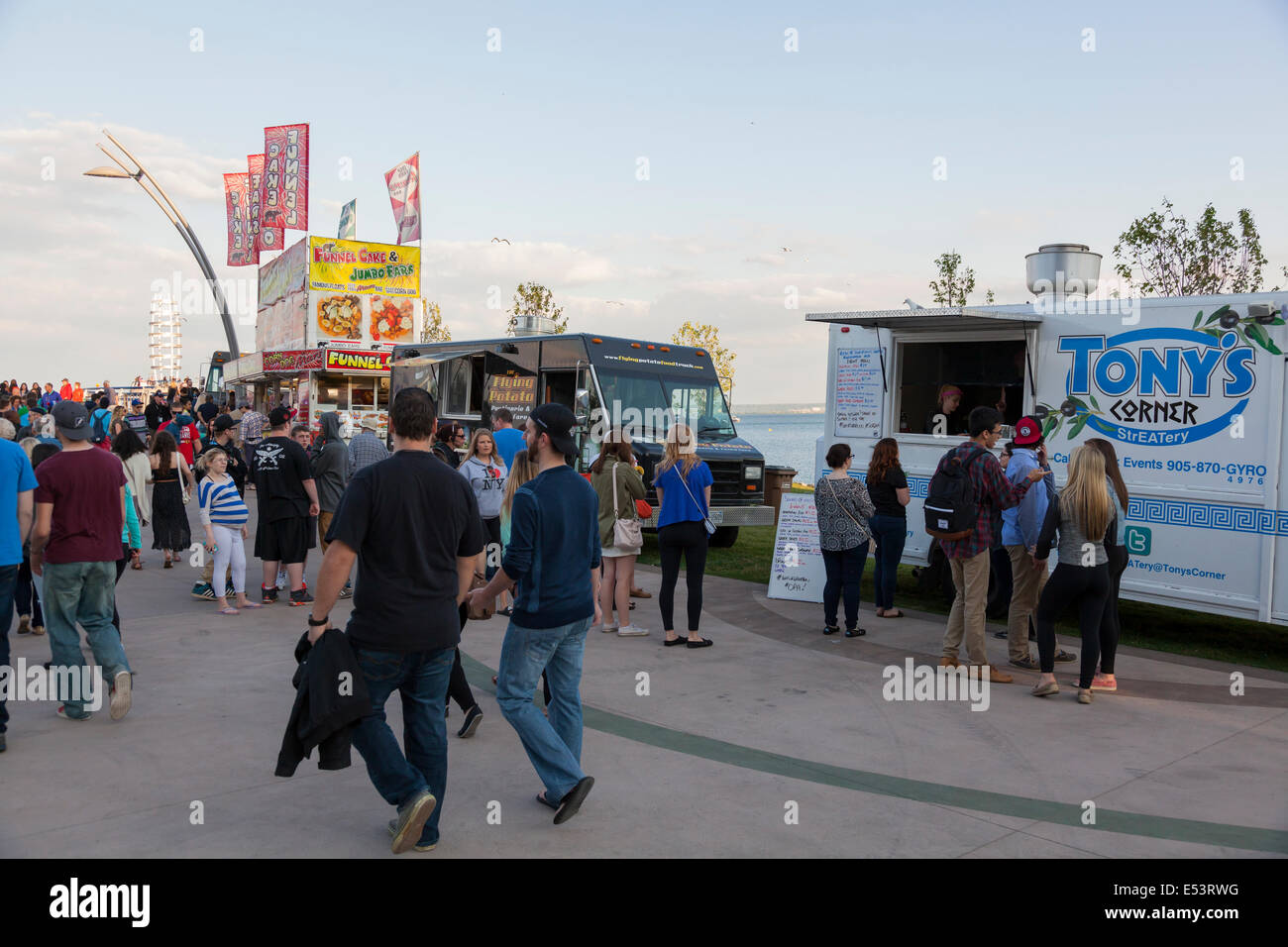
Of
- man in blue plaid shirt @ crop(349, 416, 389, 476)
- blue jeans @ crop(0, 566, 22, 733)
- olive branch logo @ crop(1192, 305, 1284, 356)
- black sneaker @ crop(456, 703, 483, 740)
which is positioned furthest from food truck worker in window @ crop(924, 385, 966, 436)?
blue jeans @ crop(0, 566, 22, 733)

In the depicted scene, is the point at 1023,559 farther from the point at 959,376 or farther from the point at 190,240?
the point at 190,240

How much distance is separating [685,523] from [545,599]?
3.78 meters

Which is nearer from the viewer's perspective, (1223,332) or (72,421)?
(72,421)

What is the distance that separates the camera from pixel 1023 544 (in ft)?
25.0

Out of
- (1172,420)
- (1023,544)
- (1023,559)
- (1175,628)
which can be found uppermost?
(1172,420)

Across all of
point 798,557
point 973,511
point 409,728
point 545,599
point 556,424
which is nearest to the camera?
point 409,728

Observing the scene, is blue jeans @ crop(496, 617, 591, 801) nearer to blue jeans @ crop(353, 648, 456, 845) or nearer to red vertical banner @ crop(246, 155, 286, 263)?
blue jeans @ crop(353, 648, 456, 845)

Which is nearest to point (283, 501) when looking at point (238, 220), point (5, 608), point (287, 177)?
point (5, 608)

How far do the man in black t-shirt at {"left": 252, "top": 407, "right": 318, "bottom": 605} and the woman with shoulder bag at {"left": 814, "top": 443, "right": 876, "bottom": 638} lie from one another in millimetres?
4756

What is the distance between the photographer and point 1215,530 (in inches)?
310

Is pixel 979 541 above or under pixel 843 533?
above

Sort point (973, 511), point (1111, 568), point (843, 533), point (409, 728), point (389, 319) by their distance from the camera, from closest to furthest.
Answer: point (409, 728), point (1111, 568), point (973, 511), point (843, 533), point (389, 319)
